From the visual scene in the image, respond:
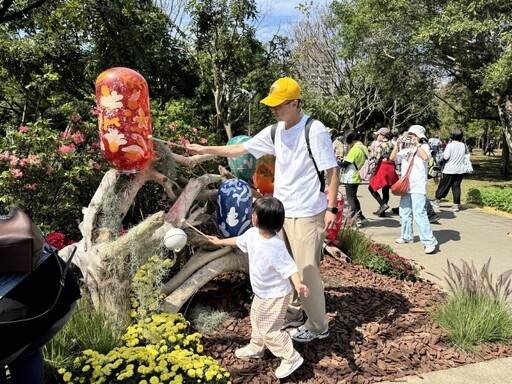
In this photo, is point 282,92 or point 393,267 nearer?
point 282,92

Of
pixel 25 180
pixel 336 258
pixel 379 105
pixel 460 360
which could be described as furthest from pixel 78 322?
pixel 379 105

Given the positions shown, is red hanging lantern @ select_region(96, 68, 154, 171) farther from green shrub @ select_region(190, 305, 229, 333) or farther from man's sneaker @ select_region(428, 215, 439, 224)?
man's sneaker @ select_region(428, 215, 439, 224)

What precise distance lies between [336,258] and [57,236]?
125 inches

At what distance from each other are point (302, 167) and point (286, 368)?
1396mm

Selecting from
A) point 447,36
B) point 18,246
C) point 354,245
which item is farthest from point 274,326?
point 447,36

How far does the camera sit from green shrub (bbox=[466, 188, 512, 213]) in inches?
383

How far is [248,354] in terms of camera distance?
9.68 ft

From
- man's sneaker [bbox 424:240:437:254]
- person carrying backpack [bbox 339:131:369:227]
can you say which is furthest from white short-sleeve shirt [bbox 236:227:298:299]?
person carrying backpack [bbox 339:131:369:227]

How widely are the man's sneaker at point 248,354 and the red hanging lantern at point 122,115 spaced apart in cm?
161

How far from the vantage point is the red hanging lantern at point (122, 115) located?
294cm

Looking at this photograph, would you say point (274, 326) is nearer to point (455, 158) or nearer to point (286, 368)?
point (286, 368)

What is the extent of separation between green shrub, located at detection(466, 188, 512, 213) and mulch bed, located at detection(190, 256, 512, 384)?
22.2 feet

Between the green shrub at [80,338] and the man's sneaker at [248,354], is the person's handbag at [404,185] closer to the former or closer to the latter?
the man's sneaker at [248,354]

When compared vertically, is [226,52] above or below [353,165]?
above
